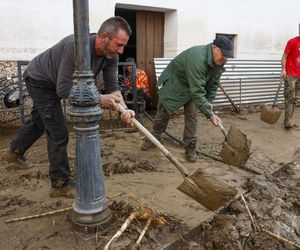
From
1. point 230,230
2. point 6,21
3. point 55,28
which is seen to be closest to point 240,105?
point 55,28

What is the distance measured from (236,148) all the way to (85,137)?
227 centimetres

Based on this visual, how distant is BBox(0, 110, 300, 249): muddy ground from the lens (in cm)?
268

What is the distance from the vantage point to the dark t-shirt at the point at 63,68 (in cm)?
288

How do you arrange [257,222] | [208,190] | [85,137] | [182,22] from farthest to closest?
Result: [182,22] → [257,222] → [208,190] → [85,137]

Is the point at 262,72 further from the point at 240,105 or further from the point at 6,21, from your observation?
the point at 6,21

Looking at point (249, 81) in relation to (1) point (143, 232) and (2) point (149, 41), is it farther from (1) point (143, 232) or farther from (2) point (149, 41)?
(1) point (143, 232)

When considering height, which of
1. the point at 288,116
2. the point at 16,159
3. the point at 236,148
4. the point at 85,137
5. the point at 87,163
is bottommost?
the point at 288,116

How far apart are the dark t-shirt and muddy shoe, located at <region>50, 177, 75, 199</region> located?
0.86m

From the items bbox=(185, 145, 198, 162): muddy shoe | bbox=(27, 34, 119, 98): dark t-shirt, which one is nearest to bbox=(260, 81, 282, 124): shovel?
bbox=(185, 145, 198, 162): muddy shoe

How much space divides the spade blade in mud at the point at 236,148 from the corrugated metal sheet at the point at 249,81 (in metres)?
4.17

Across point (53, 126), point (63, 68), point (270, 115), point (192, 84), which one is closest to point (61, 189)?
point (53, 126)

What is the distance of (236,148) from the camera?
4.21 metres

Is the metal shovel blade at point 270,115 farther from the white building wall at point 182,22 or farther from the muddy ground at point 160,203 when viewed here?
the white building wall at point 182,22

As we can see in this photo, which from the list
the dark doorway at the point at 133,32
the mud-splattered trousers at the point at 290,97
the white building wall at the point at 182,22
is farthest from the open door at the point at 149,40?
the mud-splattered trousers at the point at 290,97
